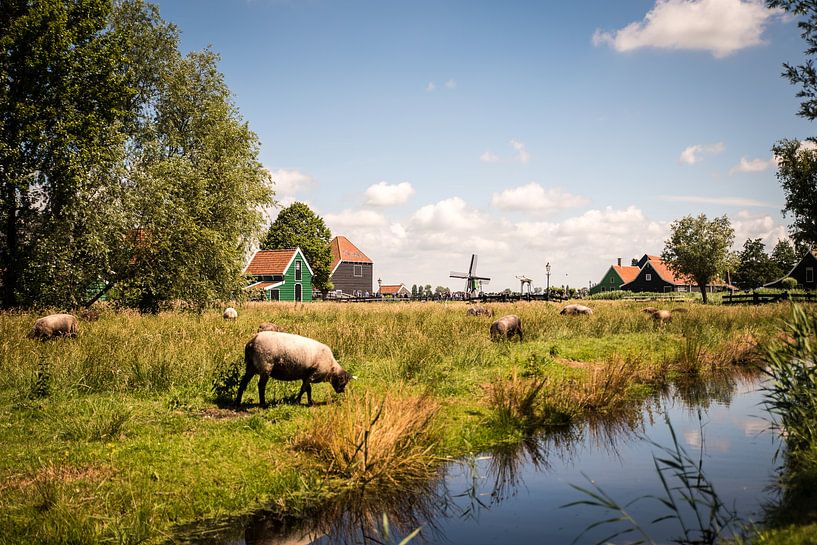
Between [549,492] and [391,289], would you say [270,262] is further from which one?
[549,492]

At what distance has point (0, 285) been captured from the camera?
76.9 feet

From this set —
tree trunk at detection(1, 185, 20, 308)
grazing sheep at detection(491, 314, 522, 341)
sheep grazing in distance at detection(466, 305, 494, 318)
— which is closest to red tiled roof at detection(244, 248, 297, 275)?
sheep grazing in distance at detection(466, 305, 494, 318)

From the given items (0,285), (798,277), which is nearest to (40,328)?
(0,285)

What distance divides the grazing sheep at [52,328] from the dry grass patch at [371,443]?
1094cm

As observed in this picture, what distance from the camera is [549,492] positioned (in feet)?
25.3

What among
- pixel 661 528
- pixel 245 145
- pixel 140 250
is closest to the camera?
pixel 661 528

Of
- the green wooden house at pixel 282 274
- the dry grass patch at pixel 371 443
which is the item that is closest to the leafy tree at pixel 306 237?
the green wooden house at pixel 282 274

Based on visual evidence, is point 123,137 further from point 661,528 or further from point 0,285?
point 661,528

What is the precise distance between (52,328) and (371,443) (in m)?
12.5

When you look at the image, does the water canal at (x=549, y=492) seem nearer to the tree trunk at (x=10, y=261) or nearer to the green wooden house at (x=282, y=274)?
the tree trunk at (x=10, y=261)

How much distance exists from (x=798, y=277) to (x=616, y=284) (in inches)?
1286

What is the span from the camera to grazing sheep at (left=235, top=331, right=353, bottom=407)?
9.80 meters

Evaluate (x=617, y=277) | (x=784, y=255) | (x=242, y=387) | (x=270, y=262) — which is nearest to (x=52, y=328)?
(x=242, y=387)

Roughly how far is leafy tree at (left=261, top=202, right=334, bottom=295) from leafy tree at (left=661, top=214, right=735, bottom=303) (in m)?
39.9
